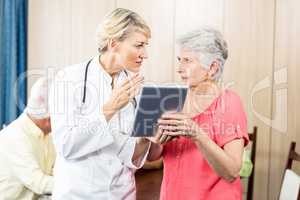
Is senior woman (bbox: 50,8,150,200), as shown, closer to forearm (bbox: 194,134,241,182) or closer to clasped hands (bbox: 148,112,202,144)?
clasped hands (bbox: 148,112,202,144)

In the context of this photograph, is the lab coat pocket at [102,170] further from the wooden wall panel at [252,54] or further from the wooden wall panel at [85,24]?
the wooden wall panel at [85,24]

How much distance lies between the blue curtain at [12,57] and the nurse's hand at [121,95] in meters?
1.99

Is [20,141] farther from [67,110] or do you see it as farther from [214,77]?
[214,77]

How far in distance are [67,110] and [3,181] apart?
712mm

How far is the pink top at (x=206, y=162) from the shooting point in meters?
1.14

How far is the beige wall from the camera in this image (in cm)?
276

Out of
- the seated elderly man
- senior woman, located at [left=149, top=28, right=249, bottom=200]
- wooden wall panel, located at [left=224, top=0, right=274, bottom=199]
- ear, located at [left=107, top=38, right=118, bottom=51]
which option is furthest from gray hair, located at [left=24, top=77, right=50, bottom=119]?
wooden wall panel, located at [left=224, top=0, right=274, bottom=199]

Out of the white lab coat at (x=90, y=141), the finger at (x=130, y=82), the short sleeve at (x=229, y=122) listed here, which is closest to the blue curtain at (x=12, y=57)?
the white lab coat at (x=90, y=141)

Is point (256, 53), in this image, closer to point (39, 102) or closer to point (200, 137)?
point (39, 102)

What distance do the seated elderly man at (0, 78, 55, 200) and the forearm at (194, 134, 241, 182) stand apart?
927 mm

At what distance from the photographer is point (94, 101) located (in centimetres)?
136

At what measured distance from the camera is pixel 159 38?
116 inches

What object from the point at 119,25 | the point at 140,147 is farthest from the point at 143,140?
the point at 119,25

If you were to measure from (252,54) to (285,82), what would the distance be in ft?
0.96
